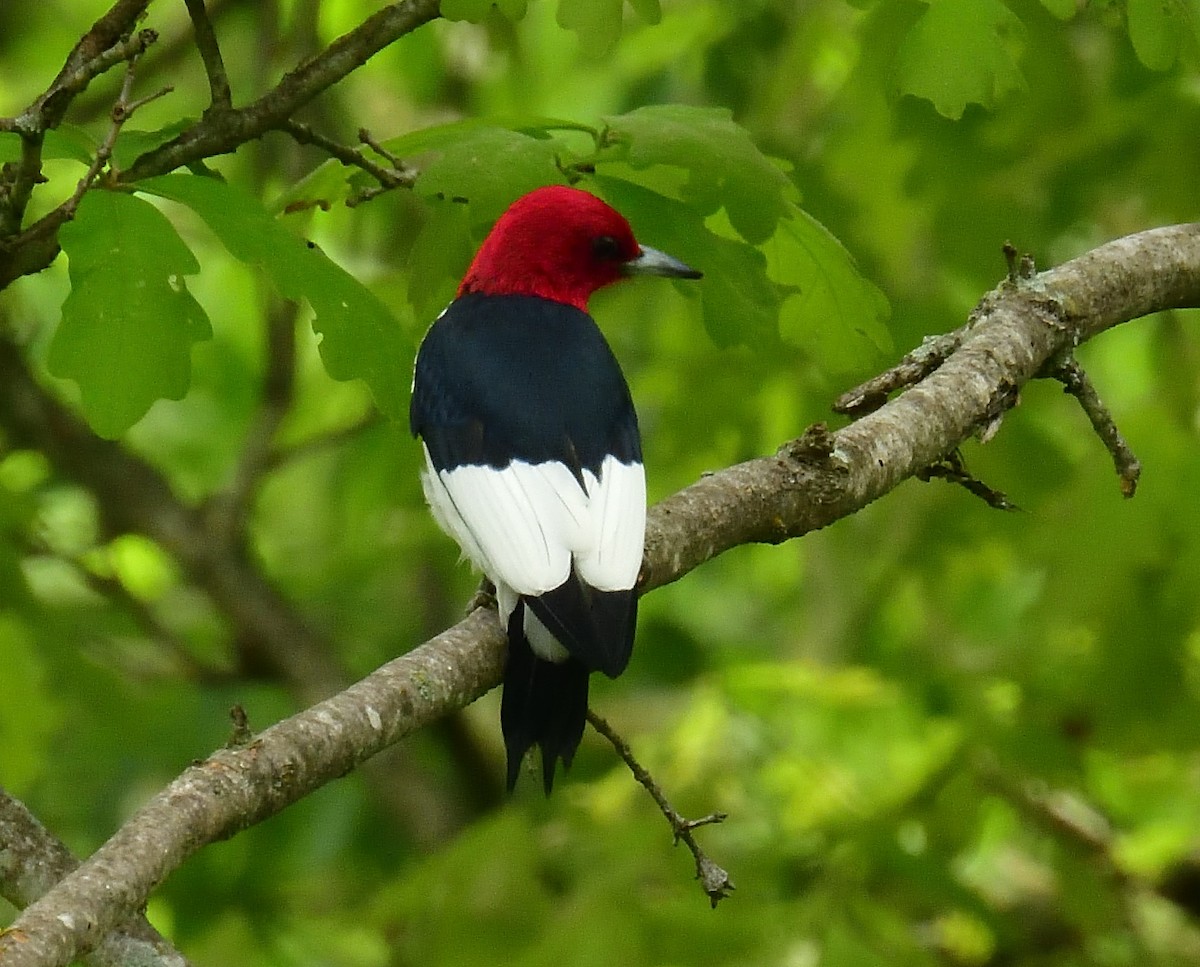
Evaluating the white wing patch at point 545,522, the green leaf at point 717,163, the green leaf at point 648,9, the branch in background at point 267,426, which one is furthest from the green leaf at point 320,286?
the branch in background at point 267,426

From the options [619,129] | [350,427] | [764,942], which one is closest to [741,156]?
[619,129]

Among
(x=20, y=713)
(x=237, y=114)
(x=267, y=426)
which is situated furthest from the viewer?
(x=267, y=426)

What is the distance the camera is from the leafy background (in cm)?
271

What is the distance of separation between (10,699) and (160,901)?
2.07m

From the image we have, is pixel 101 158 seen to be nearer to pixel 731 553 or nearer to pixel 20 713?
pixel 20 713

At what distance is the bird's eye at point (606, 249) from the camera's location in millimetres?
3648

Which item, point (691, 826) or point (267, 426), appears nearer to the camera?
point (691, 826)

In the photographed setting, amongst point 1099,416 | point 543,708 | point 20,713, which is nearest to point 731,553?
point 20,713

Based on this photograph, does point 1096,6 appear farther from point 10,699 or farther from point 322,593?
point 322,593

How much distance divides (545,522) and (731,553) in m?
3.66

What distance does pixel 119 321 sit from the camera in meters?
2.30

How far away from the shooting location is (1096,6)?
2668 millimetres

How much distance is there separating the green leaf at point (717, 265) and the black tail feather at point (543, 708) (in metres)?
0.60

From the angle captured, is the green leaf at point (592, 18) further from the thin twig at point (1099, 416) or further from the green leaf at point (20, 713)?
the green leaf at point (20, 713)
